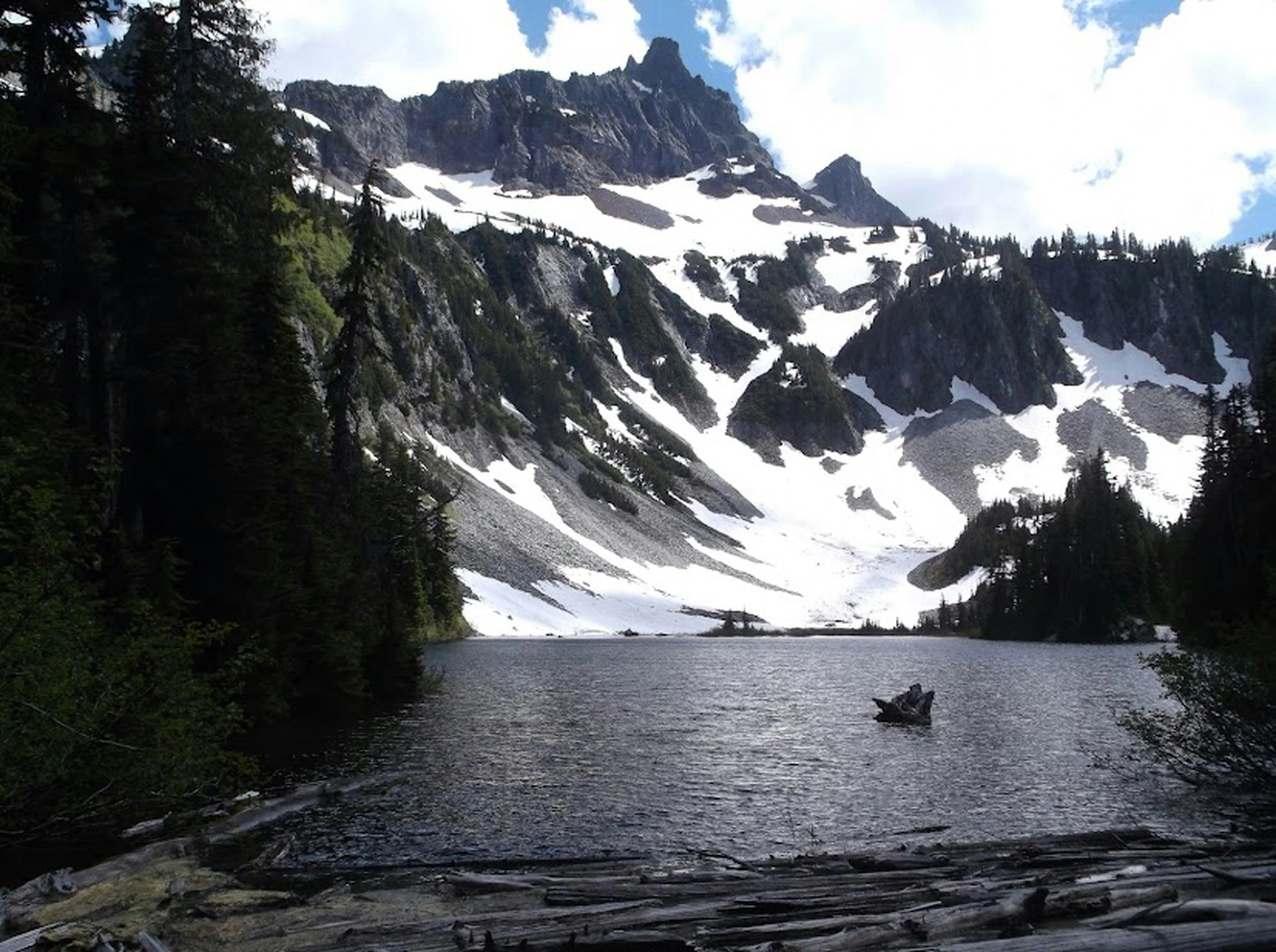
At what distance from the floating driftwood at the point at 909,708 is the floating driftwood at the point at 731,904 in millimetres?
25480

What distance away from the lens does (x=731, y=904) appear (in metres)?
12.8

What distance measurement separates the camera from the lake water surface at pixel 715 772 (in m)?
21.8


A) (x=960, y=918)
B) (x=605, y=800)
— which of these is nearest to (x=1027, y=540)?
(x=605, y=800)

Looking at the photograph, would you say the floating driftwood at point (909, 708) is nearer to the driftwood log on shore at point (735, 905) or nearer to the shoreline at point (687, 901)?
the shoreline at point (687, 901)

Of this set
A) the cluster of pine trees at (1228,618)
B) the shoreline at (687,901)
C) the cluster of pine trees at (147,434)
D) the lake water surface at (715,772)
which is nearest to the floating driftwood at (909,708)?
the lake water surface at (715,772)

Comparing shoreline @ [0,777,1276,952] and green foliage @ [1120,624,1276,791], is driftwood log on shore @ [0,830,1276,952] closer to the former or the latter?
shoreline @ [0,777,1276,952]

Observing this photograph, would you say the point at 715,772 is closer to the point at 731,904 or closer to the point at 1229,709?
the point at 1229,709

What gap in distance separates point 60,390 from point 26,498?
904 cm

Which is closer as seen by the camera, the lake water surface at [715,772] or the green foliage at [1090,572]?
the lake water surface at [715,772]

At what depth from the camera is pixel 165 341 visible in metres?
28.0

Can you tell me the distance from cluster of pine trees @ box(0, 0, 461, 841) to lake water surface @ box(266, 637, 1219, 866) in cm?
413

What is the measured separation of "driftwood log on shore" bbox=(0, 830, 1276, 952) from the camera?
36.3 ft

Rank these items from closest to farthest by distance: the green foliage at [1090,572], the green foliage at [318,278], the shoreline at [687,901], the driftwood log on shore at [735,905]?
1. the driftwood log on shore at [735,905]
2. the shoreline at [687,901]
3. the green foliage at [1090,572]
4. the green foliage at [318,278]

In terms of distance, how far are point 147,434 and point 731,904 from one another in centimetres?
2348
